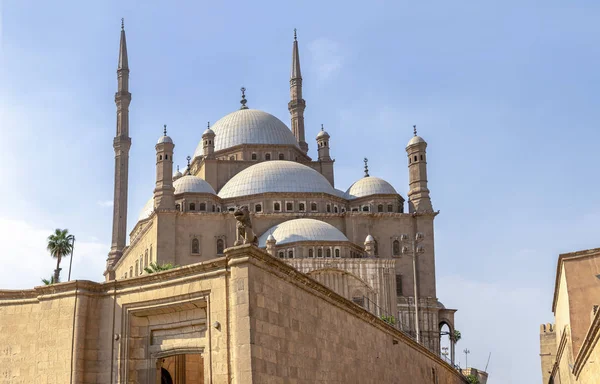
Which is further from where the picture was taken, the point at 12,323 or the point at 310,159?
the point at 310,159

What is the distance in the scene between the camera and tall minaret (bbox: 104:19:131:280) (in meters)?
53.7

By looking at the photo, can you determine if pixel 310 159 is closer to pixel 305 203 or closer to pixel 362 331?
pixel 305 203

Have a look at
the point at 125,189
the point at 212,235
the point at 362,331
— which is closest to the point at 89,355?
the point at 362,331

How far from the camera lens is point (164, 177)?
156 feet

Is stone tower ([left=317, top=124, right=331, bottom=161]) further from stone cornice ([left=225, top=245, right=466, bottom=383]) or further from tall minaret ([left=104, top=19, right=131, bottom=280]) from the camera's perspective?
stone cornice ([left=225, top=245, right=466, bottom=383])

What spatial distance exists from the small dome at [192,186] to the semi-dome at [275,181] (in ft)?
4.60

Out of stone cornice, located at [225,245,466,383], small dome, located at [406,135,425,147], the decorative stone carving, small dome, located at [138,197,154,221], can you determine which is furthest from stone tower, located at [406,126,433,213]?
the decorative stone carving

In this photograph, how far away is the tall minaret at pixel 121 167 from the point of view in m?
53.7

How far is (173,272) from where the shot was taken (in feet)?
39.5

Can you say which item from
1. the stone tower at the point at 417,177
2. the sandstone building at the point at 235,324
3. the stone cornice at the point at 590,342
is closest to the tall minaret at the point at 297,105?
the stone tower at the point at 417,177

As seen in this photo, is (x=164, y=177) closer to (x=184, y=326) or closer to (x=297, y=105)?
(x=297, y=105)

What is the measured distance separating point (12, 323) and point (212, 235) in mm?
34381

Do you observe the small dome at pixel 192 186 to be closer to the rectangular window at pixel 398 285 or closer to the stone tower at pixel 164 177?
the stone tower at pixel 164 177

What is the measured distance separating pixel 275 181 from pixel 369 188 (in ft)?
22.1
